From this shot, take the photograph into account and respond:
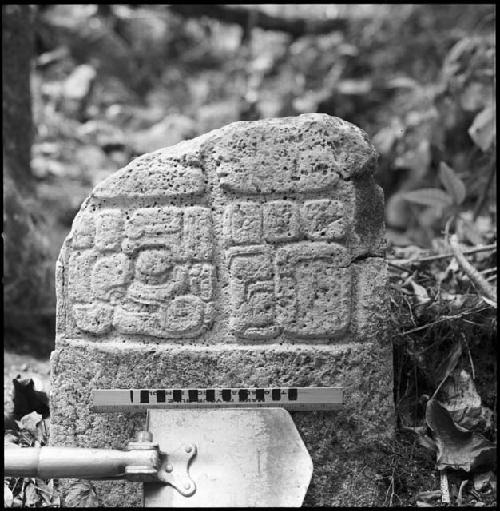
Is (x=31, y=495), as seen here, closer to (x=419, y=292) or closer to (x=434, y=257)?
(x=419, y=292)

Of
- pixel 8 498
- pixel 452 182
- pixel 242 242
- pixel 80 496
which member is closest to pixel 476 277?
pixel 452 182

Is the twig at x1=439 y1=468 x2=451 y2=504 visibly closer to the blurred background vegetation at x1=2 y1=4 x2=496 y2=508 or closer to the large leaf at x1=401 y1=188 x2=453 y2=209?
the blurred background vegetation at x1=2 y1=4 x2=496 y2=508

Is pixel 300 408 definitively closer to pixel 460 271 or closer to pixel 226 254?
pixel 226 254

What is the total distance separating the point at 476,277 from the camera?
191cm

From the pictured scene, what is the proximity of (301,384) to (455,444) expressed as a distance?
38 centimetres

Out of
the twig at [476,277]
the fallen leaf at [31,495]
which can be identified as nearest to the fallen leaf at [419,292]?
the twig at [476,277]

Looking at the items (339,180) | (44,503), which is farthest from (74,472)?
(339,180)

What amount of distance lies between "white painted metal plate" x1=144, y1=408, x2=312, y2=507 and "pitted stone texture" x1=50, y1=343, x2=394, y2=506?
0.08 meters

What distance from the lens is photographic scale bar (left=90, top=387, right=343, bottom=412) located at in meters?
1.56

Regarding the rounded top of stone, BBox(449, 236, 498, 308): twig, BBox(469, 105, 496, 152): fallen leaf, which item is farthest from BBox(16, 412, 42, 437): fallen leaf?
BBox(469, 105, 496, 152): fallen leaf

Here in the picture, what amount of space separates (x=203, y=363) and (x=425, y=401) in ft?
1.84

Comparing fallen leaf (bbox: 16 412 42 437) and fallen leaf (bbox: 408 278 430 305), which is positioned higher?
Answer: fallen leaf (bbox: 408 278 430 305)

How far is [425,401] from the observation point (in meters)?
1.80

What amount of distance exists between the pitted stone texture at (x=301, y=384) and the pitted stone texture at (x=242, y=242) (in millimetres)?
38
